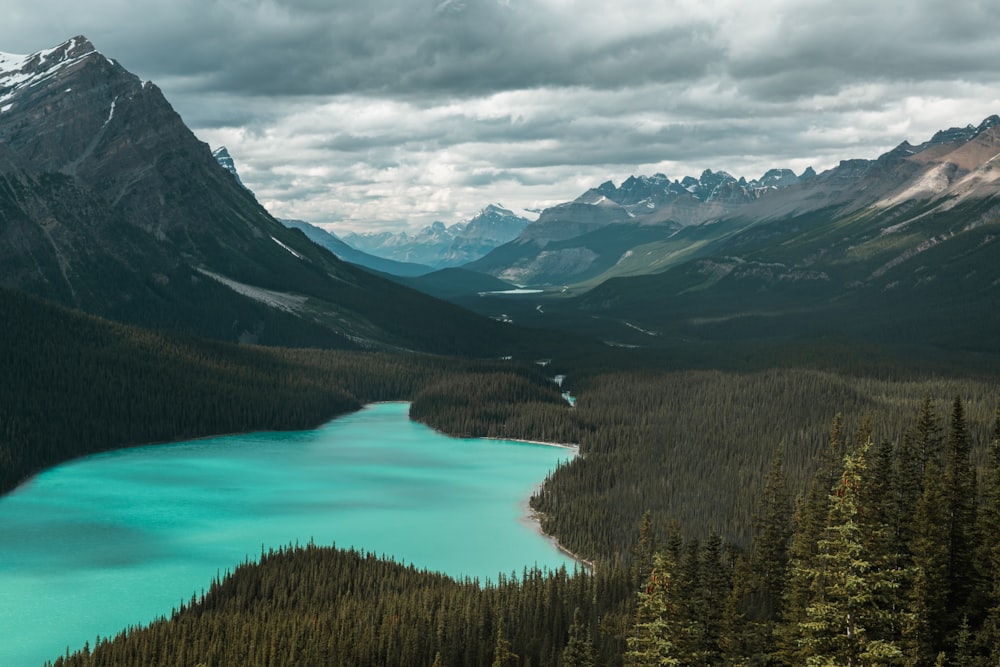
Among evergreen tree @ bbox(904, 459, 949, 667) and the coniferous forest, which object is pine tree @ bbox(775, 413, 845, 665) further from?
evergreen tree @ bbox(904, 459, 949, 667)

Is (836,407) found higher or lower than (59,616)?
higher

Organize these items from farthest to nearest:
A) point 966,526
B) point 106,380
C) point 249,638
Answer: point 106,380 < point 249,638 < point 966,526

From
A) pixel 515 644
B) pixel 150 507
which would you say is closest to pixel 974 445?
pixel 515 644

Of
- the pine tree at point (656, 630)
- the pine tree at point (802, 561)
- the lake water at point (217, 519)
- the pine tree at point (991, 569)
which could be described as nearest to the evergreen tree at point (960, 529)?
the pine tree at point (991, 569)

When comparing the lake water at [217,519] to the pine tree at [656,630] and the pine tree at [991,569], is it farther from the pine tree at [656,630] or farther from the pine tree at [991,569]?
the pine tree at [656,630]

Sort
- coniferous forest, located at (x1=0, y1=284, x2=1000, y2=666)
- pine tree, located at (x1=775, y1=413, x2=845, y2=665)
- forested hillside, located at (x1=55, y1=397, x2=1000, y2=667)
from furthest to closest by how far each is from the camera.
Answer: pine tree, located at (x1=775, y1=413, x2=845, y2=665)
coniferous forest, located at (x1=0, y1=284, x2=1000, y2=666)
forested hillside, located at (x1=55, y1=397, x2=1000, y2=667)

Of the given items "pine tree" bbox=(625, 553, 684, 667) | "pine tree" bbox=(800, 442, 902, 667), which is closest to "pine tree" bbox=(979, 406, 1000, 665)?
"pine tree" bbox=(800, 442, 902, 667)

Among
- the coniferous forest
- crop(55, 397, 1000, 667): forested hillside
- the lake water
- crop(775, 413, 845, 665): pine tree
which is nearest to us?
crop(55, 397, 1000, 667): forested hillside

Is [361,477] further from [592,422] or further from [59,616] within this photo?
[59,616]

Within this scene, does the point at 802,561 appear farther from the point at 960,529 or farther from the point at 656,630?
the point at 656,630
